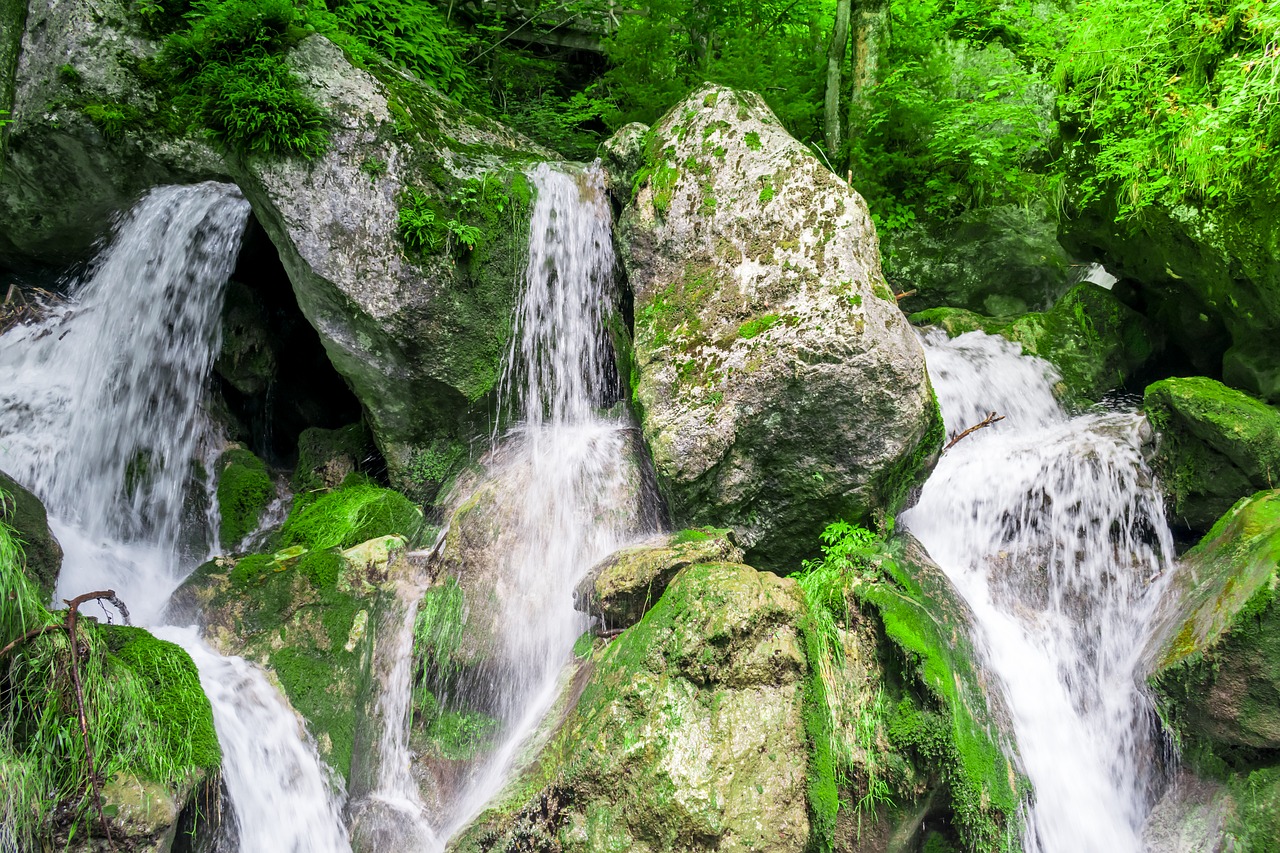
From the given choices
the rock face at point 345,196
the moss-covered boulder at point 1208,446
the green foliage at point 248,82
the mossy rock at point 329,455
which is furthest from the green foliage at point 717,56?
the moss-covered boulder at point 1208,446

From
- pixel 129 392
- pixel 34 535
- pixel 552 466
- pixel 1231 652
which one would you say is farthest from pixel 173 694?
pixel 1231 652

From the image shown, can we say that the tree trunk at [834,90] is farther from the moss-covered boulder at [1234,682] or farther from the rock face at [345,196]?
the moss-covered boulder at [1234,682]

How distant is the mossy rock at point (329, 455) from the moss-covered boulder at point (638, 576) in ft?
10.5

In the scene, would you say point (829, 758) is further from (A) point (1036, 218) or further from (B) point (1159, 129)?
(A) point (1036, 218)

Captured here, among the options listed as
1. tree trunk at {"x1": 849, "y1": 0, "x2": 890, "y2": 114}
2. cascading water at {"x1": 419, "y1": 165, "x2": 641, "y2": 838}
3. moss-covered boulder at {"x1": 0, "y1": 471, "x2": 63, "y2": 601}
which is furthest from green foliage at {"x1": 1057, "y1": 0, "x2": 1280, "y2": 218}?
moss-covered boulder at {"x1": 0, "y1": 471, "x2": 63, "y2": 601}

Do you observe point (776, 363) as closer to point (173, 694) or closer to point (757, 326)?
point (757, 326)

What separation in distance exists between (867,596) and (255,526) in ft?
17.0

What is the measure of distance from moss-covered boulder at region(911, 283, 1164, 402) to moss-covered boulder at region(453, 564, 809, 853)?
4.84 m

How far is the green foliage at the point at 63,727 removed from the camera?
3.12 metres

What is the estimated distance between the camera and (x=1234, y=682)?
404 centimetres

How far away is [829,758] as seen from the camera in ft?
12.3

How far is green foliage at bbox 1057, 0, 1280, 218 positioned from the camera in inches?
207

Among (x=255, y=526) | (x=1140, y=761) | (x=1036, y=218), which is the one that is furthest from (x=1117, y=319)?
(x=255, y=526)

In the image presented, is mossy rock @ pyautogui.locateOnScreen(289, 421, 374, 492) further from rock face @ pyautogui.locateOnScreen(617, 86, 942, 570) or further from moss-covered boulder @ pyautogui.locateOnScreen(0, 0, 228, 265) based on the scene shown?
rock face @ pyautogui.locateOnScreen(617, 86, 942, 570)
